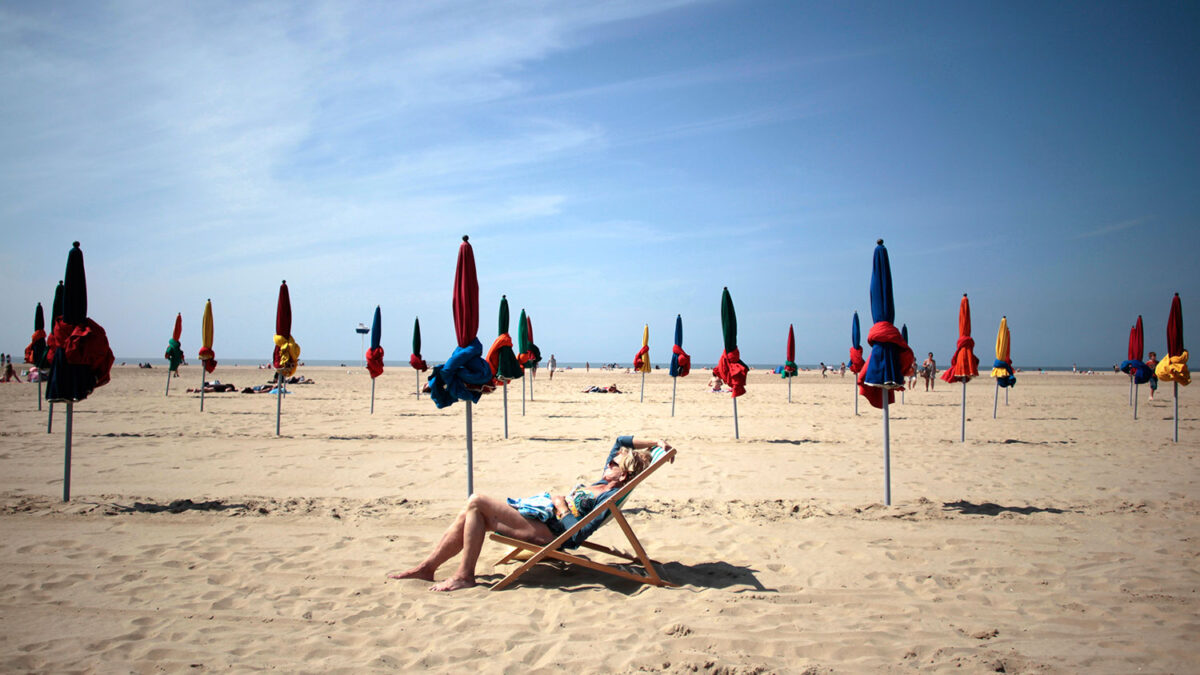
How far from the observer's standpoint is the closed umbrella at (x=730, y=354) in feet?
36.5

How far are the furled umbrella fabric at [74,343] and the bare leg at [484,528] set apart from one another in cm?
460

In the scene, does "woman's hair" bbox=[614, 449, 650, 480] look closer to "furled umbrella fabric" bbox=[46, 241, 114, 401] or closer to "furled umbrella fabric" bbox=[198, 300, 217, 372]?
"furled umbrella fabric" bbox=[46, 241, 114, 401]

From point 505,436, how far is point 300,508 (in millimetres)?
5547

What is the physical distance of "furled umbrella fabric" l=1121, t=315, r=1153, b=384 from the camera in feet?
49.1

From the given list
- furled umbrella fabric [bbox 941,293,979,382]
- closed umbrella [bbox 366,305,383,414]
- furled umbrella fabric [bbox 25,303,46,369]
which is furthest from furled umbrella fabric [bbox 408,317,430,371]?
furled umbrella fabric [bbox 941,293,979,382]

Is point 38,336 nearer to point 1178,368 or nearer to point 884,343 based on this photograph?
point 884,343

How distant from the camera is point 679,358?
17.1m

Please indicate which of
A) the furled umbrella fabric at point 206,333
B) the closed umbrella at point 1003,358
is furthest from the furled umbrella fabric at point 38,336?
the closed umbrella at point 1003,358

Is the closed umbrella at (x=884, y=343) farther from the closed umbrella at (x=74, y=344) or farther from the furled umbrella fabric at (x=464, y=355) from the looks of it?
the closed umbrella at (x=74, y=344)

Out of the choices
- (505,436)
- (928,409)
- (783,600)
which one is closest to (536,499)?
(783,600)

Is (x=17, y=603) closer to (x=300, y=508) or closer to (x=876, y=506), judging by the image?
(x=300, y=508)

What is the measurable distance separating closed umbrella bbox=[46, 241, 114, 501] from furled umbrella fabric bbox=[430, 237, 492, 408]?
374 centimetres

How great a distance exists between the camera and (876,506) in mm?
6824

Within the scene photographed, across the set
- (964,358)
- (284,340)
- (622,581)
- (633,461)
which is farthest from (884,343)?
(284,340)
